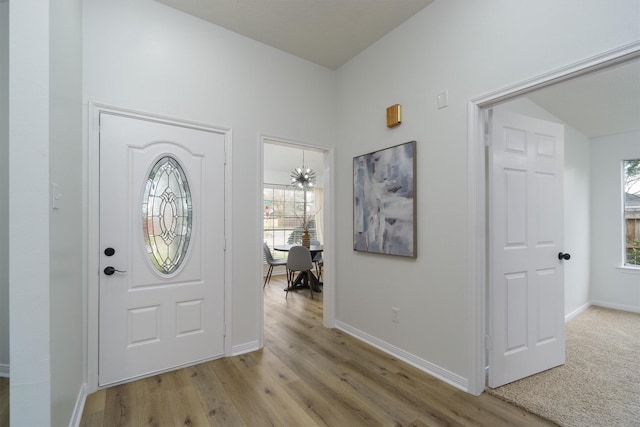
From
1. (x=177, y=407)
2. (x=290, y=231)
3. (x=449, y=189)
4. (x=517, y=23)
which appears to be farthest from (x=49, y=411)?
(x=290, y=231)

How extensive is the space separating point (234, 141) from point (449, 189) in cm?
198

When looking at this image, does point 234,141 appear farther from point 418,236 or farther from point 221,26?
point 418,236

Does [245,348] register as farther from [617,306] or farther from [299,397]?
[617,306]

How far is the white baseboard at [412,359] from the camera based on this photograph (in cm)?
222

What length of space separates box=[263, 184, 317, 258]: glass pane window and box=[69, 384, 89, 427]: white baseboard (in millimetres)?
4946

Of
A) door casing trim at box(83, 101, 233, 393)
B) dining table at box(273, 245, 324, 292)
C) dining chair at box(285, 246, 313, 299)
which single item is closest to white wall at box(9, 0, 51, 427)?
door casing trim at box(83, 101, 233, 393)

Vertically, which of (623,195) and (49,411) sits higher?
(623,195)

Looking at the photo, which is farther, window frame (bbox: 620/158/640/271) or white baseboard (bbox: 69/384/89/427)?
window frame (bbox: 620/158/640/271)

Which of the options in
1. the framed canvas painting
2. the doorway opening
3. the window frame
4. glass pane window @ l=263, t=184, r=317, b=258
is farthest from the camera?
glass pane window @ l=263, t=184, r=317, b=258

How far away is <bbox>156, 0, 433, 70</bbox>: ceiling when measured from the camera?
2482mm

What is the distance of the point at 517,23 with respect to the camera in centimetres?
189

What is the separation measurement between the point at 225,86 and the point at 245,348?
2522 mm

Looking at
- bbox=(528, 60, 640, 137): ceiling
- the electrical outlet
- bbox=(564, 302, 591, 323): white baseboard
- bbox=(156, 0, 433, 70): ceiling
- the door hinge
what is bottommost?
bbox=(564, 302, 591, 323): white baseboard

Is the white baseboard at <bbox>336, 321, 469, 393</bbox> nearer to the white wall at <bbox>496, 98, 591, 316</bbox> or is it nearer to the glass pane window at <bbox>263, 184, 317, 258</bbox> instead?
the white wall at <bbox>496, 98, 591, 316</bbox>
